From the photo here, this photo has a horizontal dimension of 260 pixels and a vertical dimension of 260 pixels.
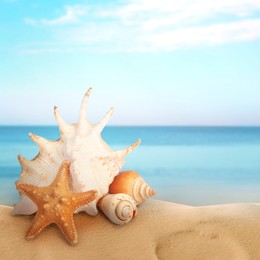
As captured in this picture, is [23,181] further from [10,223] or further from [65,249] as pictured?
[65,249]

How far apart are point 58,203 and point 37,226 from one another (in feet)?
0.58

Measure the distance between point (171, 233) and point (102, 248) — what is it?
0.44 metres

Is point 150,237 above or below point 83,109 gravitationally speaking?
below

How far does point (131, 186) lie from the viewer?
2.78 m

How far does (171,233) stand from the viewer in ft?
8.07

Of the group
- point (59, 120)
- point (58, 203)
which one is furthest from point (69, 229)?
point (59, 120)

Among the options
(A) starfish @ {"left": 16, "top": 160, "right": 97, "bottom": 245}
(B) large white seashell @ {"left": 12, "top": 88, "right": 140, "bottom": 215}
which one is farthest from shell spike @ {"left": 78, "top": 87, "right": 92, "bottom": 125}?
(A) starfish @ {"left": 16, "top": 160, "right": 97, "bottom": 245}

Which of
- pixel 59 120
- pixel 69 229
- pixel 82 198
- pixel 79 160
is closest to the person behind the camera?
pixel 69 229

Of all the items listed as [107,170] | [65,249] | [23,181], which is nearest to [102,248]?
[65,249]

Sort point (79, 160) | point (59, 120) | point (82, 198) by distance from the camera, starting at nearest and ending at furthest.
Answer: point (82, 198), point (79, 160), point (59, 120)

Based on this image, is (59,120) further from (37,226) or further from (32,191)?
(37,226)

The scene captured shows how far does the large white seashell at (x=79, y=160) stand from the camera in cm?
260

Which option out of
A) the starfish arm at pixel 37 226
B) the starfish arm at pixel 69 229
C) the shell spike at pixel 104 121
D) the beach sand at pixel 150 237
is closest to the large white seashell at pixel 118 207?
the beach sand at pixel 150 237

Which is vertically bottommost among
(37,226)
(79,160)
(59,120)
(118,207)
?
(37,226)
